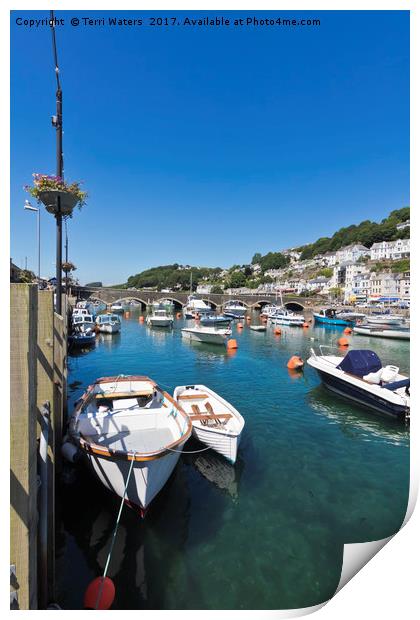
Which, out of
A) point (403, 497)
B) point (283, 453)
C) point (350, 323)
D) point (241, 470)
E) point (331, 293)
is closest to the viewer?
point (403, 497)

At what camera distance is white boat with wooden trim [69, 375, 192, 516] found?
5.34 meters

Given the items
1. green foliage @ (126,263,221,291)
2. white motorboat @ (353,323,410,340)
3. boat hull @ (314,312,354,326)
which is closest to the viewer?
white motorboat @ (353,323,410,340)

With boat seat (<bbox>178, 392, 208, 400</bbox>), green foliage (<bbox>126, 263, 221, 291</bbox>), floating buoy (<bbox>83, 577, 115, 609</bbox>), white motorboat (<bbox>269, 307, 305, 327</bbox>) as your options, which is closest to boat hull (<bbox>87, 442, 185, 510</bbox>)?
floating buoy (<bbox>83, 577, 115, 609</bbox>)

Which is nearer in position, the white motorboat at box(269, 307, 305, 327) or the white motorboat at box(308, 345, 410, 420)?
the white motorboat at box(308, 345, 410, 420)

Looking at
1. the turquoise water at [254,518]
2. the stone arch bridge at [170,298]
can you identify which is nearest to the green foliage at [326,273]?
the stone arch bridge at [170,298]

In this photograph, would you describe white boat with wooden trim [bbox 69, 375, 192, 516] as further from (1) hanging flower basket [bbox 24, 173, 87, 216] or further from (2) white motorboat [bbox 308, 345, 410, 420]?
(2) white motorboat [bbox 308, 345, 410, 420]

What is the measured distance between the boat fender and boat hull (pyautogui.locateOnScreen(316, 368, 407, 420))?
10782 millimetres

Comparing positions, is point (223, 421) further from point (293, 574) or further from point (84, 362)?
point (84, 362)

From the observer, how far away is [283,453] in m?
8.63

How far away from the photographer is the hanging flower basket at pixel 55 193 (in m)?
5.82

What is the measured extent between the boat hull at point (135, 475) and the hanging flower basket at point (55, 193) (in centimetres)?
491

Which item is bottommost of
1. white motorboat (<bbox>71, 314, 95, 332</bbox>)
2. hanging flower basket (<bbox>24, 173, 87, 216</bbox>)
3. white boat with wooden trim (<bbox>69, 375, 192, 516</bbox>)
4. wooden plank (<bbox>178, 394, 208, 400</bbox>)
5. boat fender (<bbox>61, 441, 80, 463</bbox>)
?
boat fender (<bbox>61, 441, 80, 463</bbox>)
